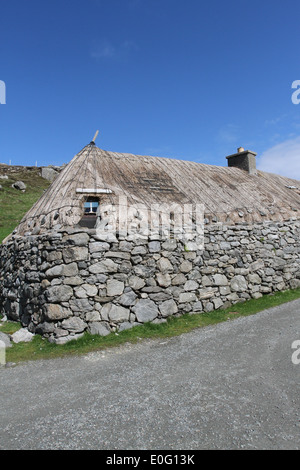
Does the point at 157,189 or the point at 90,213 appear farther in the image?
the point at 157,189

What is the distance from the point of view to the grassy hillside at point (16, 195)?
23.9 metres

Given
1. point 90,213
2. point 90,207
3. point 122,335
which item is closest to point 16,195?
point 90,207

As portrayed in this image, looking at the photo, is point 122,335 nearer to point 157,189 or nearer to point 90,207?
point 90,207

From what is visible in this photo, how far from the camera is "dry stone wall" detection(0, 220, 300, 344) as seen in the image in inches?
337

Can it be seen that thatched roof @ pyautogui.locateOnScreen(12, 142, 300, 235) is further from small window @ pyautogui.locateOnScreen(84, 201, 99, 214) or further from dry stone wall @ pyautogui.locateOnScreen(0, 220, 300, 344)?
dry stone wall @ pyautogui.locateOnScreen(0, 220, 300, 344)

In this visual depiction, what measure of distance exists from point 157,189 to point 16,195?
1090 inches

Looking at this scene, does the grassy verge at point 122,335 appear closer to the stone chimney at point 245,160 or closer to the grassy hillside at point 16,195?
the stone chimney at point 245,160

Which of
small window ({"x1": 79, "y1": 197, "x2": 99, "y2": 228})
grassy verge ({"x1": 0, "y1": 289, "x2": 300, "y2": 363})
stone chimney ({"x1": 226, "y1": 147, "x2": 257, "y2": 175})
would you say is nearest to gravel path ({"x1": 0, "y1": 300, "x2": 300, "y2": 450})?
grassy verge ({"x1": 0, "y1": 289, "x2": 300, "y2": 363})

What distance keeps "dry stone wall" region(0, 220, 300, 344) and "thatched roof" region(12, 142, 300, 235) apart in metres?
1.08

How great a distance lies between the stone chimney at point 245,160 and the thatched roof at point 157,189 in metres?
1.18

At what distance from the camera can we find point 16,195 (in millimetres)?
35000

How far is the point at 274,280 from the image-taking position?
12.8 m
